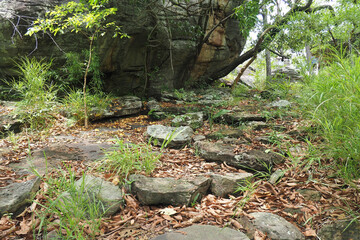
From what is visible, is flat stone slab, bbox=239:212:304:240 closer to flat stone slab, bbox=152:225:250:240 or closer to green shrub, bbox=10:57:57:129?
flat stone slab, bbox=152:225:250:240

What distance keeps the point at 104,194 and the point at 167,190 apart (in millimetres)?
530

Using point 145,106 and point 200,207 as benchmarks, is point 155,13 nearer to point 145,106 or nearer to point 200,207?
point 145,106

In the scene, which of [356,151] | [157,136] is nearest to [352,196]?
[356,151]

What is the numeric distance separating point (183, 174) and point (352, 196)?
4.74 feet

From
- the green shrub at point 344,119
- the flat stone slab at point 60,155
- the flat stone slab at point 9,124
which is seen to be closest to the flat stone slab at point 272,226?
the green shrub at point 344,119

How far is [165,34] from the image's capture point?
6.83 m

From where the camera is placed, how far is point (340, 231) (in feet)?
4.58

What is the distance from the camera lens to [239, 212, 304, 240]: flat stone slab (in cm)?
140

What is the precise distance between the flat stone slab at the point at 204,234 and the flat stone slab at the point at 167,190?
0.33 meters

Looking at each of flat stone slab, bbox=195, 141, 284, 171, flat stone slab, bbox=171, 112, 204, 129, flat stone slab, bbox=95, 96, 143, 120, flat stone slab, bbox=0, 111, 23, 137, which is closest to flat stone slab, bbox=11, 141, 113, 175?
flat stone slab, bbox=0, 111, 23, 137

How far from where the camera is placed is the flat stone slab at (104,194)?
167 cm

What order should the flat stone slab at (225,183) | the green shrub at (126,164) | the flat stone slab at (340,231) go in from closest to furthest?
the flat stone slab at (340,231) → the flat stone slab at (225,183) → the green shrub at (126,164)

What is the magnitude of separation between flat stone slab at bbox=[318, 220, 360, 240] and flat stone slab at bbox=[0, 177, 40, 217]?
217cm

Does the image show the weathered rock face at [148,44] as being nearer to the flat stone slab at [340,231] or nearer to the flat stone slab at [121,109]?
the flat stone slab at [121,109]
